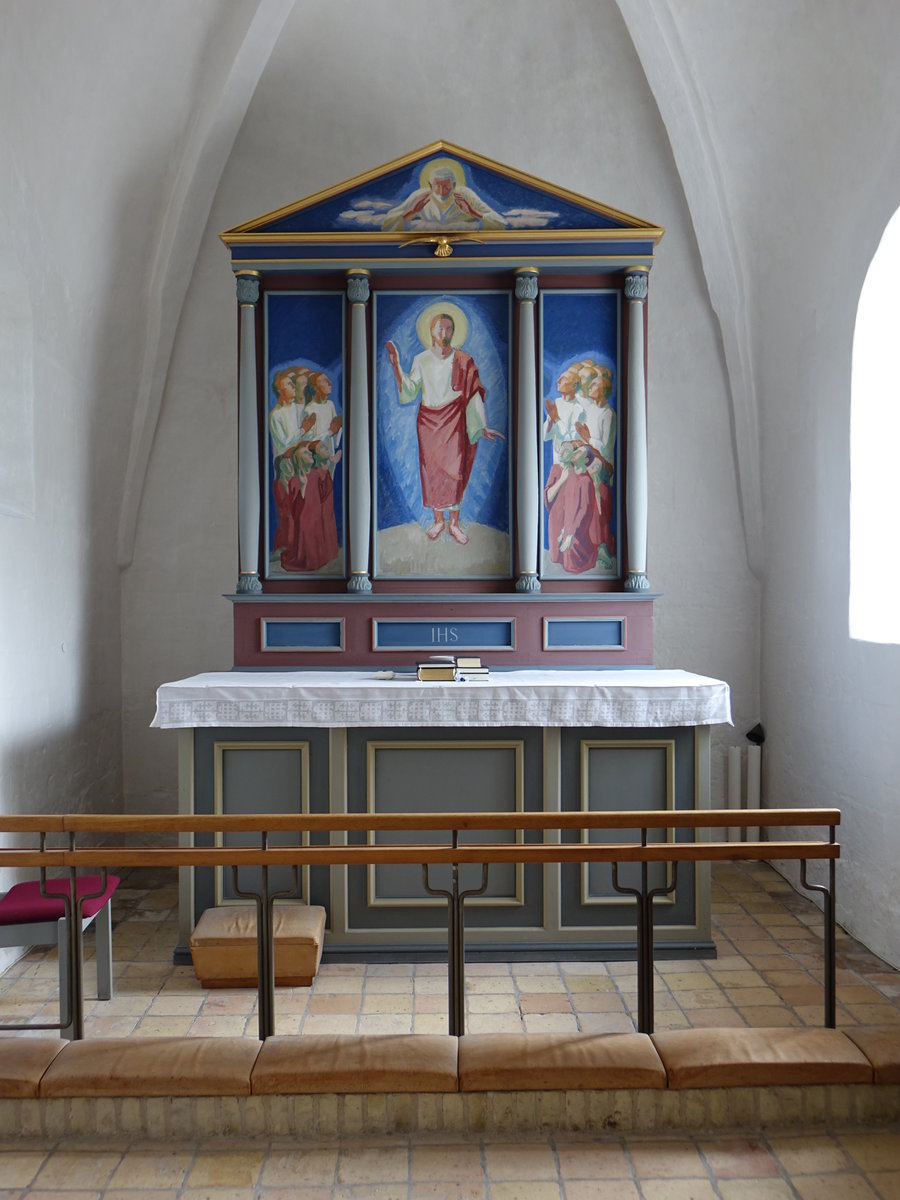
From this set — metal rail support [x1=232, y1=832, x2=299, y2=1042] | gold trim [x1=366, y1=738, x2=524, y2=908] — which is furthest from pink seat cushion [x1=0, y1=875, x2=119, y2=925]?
gold trim [x1=366, y1=738, x2=524, y2=908]

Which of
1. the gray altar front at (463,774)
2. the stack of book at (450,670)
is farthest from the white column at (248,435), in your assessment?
the stack of book at (450,670)

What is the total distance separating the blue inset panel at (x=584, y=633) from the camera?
5.87m

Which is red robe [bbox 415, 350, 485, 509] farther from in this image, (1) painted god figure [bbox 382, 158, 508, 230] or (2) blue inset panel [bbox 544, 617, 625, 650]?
(2) blue inset panel [bbox 544, 617, 625, 650]

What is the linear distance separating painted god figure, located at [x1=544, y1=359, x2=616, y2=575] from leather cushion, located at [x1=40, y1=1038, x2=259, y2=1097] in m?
3.61

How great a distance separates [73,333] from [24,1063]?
14.1 feet

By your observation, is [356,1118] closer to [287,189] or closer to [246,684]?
[246,684]

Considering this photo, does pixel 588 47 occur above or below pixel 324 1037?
above

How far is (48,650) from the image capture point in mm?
5730

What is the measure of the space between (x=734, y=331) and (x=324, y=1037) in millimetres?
5428

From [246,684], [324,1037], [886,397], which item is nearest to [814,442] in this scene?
[886,397]

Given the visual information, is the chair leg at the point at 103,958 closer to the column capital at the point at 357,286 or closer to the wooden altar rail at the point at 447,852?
the wooden altar rail at the point at 447,852

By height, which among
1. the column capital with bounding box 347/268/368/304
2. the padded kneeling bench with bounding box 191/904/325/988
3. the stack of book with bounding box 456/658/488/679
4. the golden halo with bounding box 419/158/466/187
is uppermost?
the golden halo with bounding box 419/158/466/187

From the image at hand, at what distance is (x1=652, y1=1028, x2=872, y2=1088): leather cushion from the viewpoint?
9.70 feet

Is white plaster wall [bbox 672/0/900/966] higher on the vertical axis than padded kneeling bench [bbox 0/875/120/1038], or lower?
higher
